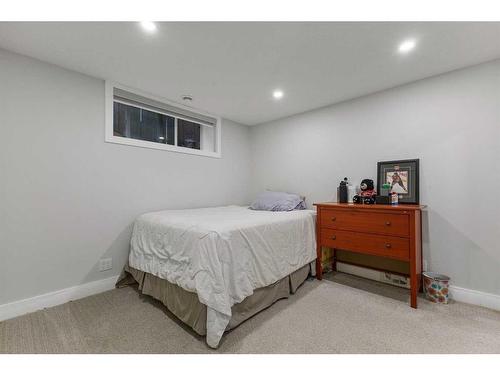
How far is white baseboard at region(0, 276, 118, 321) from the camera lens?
174 centimetres

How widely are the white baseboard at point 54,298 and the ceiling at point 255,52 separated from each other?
205 cm

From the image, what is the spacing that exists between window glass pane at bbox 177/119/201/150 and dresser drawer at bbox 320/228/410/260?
2084mm

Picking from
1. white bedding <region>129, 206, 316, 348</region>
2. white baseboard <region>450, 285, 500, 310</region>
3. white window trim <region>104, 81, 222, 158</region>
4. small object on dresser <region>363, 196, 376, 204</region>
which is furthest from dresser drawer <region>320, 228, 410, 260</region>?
white window trim <region>104, 81, 222, 158</region>

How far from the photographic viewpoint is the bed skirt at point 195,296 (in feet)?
5.07

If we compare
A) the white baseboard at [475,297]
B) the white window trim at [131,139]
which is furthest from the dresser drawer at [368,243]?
the white window trim at [131,139]

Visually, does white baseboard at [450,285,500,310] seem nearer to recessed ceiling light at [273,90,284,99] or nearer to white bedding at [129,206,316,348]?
white bedding at [129,206,316,348]

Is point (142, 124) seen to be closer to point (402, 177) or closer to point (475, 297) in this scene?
point (402, 177)

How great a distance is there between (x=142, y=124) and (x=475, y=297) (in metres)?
3.78

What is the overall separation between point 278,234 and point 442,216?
1622mm

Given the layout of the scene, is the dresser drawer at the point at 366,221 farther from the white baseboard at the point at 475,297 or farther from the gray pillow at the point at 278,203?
the white baseboard at the point at 475,297

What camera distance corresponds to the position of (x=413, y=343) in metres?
1.43

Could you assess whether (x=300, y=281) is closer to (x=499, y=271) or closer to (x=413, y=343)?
(x=413, y=343)

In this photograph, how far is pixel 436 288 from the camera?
6.48 feet
